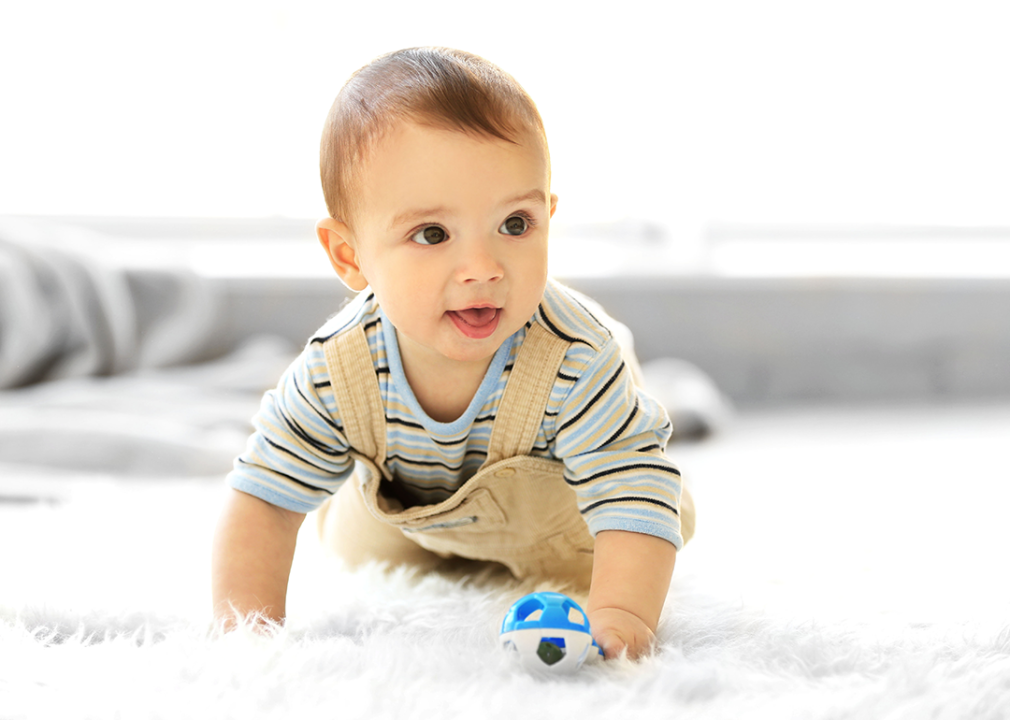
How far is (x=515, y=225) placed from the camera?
0.59 m

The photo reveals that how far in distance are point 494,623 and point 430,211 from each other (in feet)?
0.88

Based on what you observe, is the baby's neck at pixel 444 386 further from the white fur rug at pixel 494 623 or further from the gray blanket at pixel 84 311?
the gray blanket at pixel 84 311

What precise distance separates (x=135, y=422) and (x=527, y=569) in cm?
66

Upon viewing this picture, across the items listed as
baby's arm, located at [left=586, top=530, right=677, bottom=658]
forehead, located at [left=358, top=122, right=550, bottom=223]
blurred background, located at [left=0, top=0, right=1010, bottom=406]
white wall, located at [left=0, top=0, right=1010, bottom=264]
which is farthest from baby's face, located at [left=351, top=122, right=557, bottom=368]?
white wall, located at [left=0, top=0, right=1010, bottom=264]

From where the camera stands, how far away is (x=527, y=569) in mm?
768

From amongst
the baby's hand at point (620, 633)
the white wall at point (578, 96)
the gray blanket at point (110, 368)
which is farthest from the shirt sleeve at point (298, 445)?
the white wall at point (578, 96)

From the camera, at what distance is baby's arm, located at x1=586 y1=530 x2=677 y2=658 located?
0.59m

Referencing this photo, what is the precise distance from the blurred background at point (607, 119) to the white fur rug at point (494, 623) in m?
0.98

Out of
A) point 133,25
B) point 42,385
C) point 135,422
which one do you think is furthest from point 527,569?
point 133,25

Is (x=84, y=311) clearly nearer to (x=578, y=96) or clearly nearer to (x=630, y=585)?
(x=578, y=96)

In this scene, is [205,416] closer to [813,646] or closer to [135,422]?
[135,422]

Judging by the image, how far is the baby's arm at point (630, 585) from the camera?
594 millimetres

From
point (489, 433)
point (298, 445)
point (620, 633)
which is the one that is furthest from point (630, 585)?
point (298, 445)

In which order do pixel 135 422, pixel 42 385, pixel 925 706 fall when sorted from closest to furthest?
pixel 925 706 < pixel 135 422 < pixel 42 385
